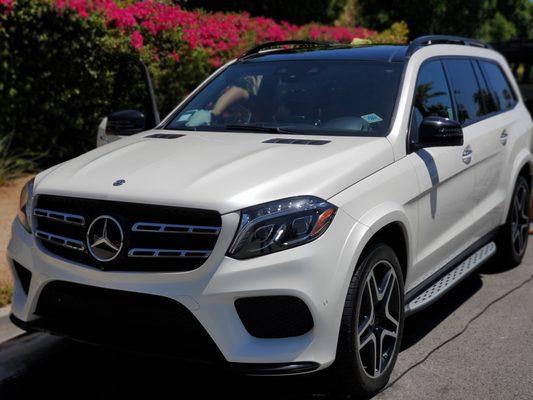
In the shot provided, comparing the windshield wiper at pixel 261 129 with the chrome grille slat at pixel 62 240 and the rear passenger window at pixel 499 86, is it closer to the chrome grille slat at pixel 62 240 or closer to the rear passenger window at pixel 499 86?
the chrome grille slat at pixel 62 240

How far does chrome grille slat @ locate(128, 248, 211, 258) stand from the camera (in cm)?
337

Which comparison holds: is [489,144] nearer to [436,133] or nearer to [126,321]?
→ [436,133]

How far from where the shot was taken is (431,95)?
503cm

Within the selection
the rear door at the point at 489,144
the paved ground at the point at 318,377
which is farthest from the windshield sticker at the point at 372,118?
the paved ground at the point at 318,377

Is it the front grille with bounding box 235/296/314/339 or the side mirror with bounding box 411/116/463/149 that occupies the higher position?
the side mirror with bounding box 411/116/463/149

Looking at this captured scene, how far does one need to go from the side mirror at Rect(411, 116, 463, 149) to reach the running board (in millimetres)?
904

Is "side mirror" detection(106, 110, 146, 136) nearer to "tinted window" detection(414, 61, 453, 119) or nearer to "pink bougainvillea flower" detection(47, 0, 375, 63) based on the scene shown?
"tinted window" detection(414, 61, 453, 119)

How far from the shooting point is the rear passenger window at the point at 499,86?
20.7 ft

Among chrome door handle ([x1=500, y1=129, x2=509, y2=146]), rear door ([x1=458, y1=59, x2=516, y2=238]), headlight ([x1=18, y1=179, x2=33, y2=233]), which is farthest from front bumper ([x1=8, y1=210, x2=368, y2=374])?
chrome door handle ([x1=500, y1=129, x2=509, y2=146])

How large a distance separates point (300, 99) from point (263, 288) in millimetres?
1853

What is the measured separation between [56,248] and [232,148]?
107 cm

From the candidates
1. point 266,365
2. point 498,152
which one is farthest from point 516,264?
point 266,365

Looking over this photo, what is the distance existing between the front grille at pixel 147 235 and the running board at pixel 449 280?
151 cm

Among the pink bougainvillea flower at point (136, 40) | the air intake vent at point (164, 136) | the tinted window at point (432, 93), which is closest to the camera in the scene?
the air intake vent at point (164, 136)
